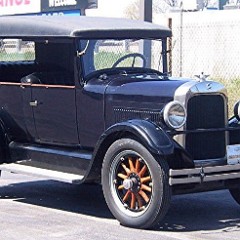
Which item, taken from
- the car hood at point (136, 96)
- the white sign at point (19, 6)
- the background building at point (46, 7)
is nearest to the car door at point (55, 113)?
the car hood at point (136, 96)

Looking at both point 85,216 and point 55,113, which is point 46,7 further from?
point 85,216

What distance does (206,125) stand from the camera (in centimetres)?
836

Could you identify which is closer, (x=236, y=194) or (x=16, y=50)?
(x=236, y=194)

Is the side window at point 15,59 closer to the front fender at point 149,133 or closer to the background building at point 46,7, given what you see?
the front fender at point 149,133

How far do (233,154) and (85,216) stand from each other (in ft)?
5.26

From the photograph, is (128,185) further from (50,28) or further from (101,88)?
(50,28)

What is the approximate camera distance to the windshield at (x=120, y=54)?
911 centimetres

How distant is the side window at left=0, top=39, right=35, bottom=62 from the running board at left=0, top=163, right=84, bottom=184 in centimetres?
140

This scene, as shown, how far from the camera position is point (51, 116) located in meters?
9.23

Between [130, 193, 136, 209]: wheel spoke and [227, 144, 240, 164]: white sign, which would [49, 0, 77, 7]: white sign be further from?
[130, 193, 136, 209]: wheel spoke

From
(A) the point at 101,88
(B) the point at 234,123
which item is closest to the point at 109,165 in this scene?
(A) the point at 101,88

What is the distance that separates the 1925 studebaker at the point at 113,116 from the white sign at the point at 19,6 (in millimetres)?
18117

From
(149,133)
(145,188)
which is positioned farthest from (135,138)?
(145,188)

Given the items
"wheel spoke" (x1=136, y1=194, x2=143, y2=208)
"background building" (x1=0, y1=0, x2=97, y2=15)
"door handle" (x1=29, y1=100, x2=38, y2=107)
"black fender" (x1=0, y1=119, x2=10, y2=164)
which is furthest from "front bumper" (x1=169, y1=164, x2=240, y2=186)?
"background building" (x1=0, y1=0, x2=97, y2=15)
